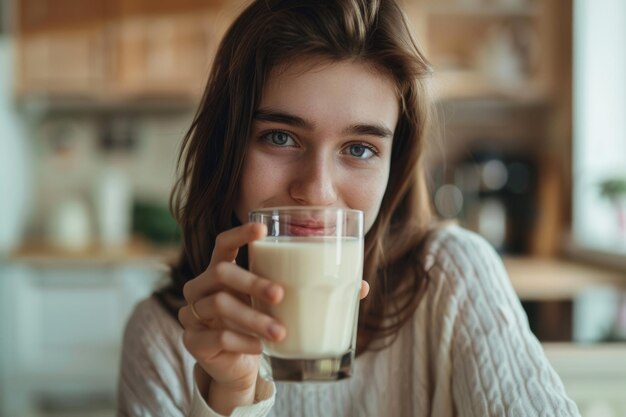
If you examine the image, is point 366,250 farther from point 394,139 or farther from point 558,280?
point 558,280

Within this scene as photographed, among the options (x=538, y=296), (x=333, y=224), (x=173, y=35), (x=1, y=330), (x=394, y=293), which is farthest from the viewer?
(x=173, y=35)

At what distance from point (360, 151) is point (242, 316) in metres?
0.35

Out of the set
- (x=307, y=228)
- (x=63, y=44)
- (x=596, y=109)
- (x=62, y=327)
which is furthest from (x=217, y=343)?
(x=63, y=44)

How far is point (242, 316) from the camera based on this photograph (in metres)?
0.66

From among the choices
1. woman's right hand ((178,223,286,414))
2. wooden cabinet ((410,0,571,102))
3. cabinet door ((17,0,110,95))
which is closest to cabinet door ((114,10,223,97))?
cabinet door ((17,0,110,95))

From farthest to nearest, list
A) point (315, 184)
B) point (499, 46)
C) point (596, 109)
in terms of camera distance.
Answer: point (499, 46) < point (596, 109) < point (315, 184)

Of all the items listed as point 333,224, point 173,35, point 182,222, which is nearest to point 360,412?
point 182,222

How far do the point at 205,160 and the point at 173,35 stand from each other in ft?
9.00

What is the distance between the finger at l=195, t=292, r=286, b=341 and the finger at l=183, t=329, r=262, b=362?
15 millimetres

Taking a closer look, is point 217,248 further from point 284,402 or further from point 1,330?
point 1,330

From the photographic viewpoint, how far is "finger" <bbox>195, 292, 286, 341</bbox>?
0.64 metres

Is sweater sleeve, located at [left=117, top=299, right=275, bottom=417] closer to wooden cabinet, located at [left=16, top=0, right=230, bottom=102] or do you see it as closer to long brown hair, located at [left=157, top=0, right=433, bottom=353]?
long brown hair, located at [left=157, top=0, right=433, bottom=353]

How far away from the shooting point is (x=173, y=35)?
350cm

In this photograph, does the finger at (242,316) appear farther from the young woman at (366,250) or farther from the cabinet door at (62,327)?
the cabinet door at (62,327)
